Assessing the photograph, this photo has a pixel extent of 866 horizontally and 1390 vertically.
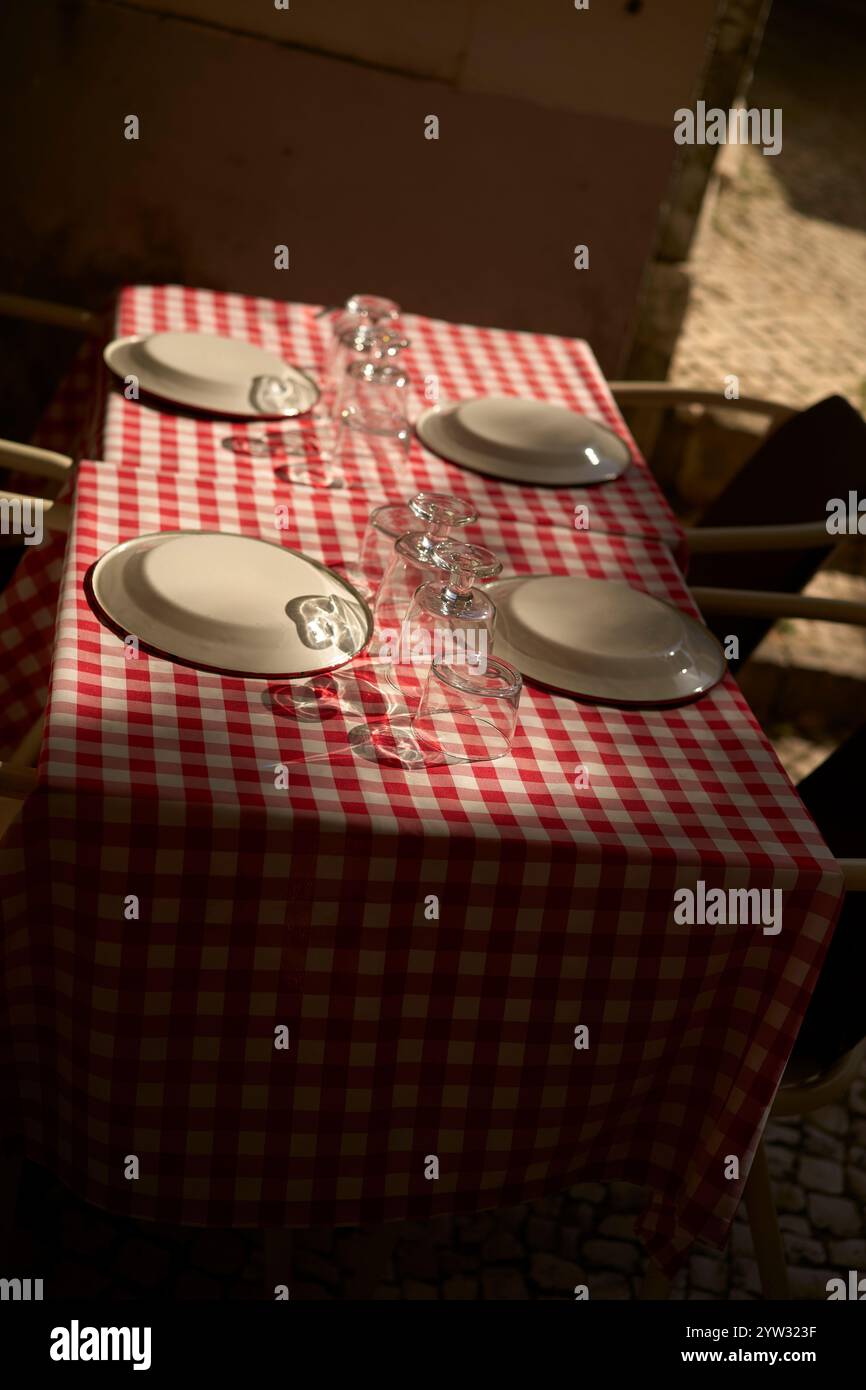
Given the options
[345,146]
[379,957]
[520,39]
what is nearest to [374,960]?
[379,957]

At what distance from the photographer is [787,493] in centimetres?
256

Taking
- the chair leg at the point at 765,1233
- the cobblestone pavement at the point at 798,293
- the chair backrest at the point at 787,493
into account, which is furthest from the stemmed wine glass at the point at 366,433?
the cobblestone pavement at the point at 798,293

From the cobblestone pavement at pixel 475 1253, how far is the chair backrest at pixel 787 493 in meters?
0.93

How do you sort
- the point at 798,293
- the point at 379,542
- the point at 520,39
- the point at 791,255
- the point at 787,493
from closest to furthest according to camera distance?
the point at 379,542 → the point at 787,493 → the point at 520,39 → the point at 798,293 → the point at 791,255

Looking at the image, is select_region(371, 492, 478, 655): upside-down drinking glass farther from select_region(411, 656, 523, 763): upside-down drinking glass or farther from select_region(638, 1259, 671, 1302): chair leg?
select_region(638, 1259, 671, 1302): chair leg

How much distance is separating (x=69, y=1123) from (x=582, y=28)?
2.59m

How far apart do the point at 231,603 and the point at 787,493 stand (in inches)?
50.4

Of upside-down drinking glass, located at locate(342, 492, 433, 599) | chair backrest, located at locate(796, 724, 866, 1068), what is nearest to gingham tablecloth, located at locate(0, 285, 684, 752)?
upside-down drinking glass, located at locate(342, 492, 433, 599)

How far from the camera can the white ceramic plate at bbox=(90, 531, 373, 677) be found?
159cm

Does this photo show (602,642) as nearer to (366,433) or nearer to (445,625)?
(445,625)

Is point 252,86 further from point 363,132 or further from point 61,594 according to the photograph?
point 61,594

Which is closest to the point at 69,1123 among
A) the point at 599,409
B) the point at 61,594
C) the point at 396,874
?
the point at 396,874

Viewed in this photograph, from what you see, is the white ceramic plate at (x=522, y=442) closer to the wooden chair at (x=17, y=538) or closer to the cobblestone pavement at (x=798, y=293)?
the wooden chair at (x=17, y=538)

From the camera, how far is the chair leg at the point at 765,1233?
74.0 inches
